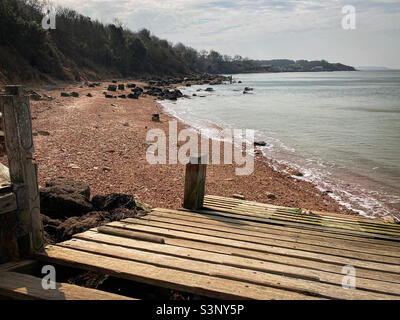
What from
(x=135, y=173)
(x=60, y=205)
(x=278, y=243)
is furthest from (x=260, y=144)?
(x=278, y=243)

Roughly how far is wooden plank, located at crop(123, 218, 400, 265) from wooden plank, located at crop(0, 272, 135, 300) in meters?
1.55

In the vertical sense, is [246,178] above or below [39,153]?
below

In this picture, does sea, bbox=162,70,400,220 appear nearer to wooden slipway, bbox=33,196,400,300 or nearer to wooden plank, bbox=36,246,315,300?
wooden slipway, bbox=33,196,400,300

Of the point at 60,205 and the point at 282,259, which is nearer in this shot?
the point at 282,259

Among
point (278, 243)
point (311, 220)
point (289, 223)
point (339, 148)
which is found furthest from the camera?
point (339, 148)

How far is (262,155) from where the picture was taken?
1405cm

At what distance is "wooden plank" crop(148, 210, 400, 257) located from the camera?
3.89 meters

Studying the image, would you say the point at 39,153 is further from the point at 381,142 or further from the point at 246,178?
the point at 381,142

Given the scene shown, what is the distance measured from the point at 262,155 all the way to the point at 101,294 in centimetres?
1201

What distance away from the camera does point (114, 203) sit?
5.25 meters

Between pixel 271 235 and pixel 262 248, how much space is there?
64 cm

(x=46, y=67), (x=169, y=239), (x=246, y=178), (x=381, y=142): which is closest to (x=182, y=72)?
(x=46, y=67)

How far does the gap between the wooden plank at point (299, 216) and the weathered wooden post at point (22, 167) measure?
295cm

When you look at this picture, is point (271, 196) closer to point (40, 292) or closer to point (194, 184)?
point (194, 184)
